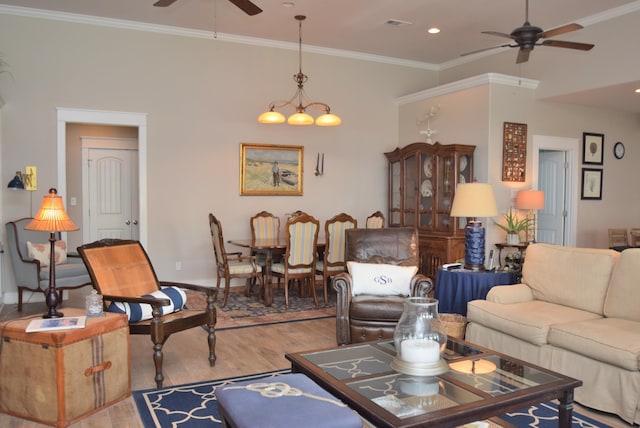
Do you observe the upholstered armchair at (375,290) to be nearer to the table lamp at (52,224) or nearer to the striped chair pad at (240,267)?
the striped chair pad at (240,267)

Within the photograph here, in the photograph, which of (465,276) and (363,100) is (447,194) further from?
(465,276)

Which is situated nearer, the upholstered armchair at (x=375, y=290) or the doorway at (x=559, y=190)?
the upholstered armchair at (x=375, y=290)

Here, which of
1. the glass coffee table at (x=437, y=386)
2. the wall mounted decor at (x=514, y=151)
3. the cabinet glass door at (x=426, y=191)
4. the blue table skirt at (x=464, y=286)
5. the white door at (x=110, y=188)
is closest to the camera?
the glass coffee table at (x=437, y=386)

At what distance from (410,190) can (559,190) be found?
2172 millimetres

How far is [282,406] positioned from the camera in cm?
202

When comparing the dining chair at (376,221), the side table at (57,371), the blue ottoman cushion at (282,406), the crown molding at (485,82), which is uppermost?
the crown molding at (485,82)

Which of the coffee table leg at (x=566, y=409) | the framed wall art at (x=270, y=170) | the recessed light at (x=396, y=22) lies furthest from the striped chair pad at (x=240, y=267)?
the coffee table leg at (x=566, y=409)

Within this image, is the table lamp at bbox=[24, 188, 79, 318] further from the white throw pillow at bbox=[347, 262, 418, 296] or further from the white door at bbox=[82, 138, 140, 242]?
the white door at bbox=[82, 138, 140, 242]

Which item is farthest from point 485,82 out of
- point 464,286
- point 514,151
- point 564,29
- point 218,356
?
point 218,356

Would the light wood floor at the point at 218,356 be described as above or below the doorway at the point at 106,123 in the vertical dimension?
below

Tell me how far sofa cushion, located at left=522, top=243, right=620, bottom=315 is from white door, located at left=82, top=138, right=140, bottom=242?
583cm

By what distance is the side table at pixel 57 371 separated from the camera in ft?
9.16

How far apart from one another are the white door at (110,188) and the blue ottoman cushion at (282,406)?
20.1ft

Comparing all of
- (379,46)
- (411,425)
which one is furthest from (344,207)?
(411,425)
